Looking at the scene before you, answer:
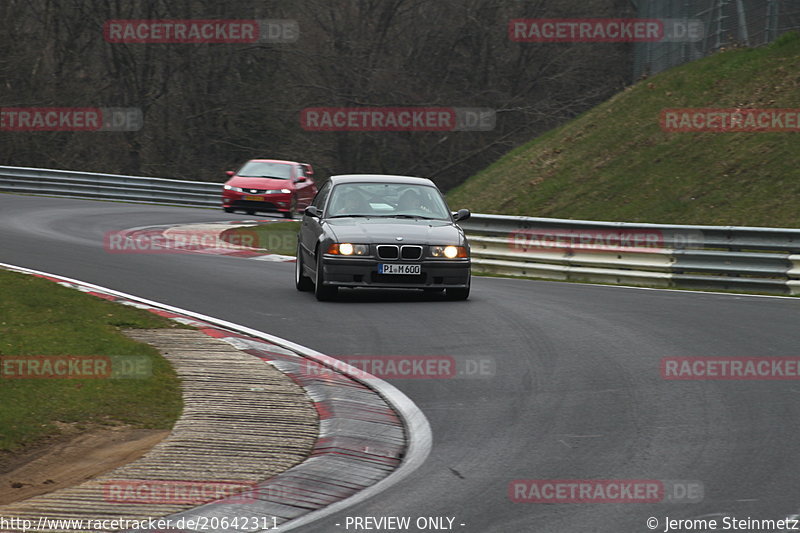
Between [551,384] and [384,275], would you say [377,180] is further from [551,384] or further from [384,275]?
[551,384]

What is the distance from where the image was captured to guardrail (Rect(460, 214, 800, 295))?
16367 millimetres

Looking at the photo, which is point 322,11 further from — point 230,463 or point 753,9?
point 230,463

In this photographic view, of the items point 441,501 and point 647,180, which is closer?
point 441,501

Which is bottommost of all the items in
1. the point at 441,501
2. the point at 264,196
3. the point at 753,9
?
the point at 441,501

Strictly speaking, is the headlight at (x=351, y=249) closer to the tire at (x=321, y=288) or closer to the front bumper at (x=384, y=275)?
the front bumper at (x=384, y=275)

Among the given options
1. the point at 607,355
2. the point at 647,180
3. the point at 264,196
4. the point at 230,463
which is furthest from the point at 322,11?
the point at 230,463

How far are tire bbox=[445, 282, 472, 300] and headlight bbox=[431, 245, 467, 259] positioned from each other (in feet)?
1.37

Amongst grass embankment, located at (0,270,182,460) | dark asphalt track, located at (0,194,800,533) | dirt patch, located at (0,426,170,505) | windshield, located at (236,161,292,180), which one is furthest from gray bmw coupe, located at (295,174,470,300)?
windshield, located at (236,161,292,180)

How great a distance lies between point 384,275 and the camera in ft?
45.4

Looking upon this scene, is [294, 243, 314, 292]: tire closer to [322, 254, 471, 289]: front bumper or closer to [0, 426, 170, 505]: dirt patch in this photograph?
[322, 254, 471, 289]: front bumper

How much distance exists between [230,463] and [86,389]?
2.29 m

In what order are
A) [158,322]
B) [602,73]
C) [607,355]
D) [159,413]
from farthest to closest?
[602,73] < [158,322] < [607,355] < [159,413]

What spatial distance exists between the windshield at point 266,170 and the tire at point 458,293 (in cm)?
1578

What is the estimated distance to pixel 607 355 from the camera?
10461 millimetres
